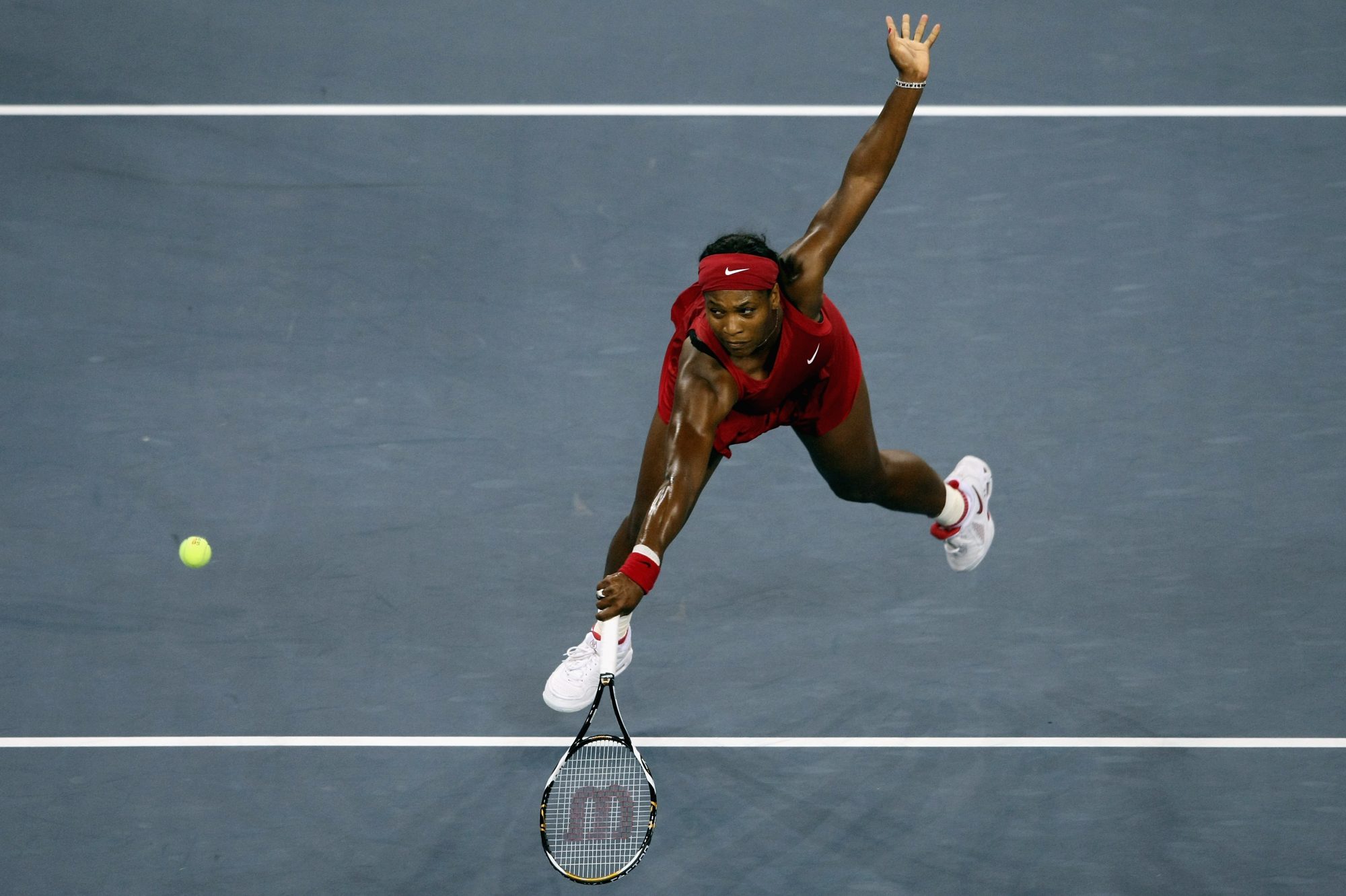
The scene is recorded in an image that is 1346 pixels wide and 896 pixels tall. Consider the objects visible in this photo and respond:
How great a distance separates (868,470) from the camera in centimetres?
561

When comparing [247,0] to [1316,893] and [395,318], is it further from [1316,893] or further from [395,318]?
[1316,893]

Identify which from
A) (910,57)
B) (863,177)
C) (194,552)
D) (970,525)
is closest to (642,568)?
(863,177)

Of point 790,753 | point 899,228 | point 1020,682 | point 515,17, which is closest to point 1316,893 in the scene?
point 1020,682

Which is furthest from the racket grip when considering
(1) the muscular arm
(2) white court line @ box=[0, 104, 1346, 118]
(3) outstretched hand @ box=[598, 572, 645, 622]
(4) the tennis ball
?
(2) white court line @ box=[0, 104, 1346, 118]

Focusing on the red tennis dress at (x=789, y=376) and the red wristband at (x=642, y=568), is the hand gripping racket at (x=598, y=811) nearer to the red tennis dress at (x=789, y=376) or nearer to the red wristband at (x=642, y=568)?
the red wristband at (x=642, y=568)

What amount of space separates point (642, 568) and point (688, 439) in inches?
19.5

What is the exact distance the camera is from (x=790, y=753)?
19.2ft

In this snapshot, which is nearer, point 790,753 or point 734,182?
point 790,753

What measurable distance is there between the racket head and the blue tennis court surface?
21 cm

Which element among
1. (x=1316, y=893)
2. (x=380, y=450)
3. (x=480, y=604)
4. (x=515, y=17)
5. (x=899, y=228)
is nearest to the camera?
(x=1316, y=893)

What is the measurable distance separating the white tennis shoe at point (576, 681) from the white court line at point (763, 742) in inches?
5.2

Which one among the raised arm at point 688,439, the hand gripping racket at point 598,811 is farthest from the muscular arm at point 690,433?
the hand gripping racket at point 598,811

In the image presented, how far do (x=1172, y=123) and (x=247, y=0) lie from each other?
14.9ft

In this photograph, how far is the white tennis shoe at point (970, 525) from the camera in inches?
244
